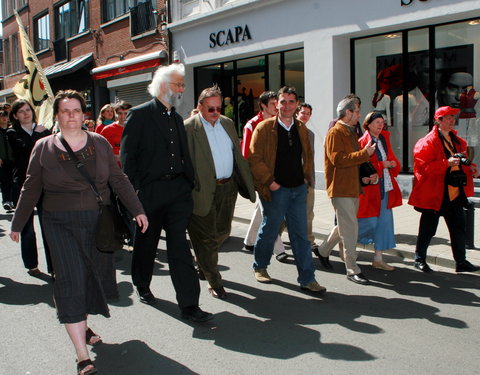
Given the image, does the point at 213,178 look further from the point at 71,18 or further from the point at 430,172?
the point at 71,18

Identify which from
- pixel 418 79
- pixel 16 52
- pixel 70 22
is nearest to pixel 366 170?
pixel 418 79

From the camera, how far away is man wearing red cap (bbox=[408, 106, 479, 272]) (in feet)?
18.4

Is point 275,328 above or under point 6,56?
under

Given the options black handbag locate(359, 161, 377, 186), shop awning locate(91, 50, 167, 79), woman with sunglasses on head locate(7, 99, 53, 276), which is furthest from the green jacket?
shop awning locate(91, 50, 167, 79)

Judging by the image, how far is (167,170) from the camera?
434 centimetres

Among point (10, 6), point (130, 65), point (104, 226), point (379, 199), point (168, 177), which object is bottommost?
point (379, 199)

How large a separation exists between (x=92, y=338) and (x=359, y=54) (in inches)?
394

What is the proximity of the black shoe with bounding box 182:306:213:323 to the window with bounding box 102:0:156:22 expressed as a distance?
15.0 metres

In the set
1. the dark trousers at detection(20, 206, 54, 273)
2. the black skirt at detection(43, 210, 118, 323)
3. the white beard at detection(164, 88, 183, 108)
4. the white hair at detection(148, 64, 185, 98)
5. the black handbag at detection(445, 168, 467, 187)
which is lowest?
the dark trousers at detection(20, 206, 54, 273)

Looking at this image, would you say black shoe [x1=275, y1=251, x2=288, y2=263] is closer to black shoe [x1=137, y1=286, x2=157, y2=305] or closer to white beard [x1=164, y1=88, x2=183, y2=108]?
black shoe [x1=137, y1=286, x2=157, y2=305]

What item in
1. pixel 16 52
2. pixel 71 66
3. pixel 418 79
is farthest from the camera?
pixel 16 52

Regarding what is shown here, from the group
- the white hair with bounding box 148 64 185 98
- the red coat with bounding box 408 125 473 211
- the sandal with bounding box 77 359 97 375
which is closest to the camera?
the sandal with bounding box 77 359 97 375

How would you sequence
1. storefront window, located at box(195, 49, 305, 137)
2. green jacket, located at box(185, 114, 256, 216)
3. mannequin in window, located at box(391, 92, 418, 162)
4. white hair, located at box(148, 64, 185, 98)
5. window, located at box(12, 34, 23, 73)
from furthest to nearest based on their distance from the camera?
window, located at box(12, 34, 23, 73), storefront window, located at box(195, 49, 305, 137), mannequin in window, located at box(391, 92, 418, 162), green jacket, located at box(185, 114, 256, 216), white hair, located at box(148, 64, 185, 98)

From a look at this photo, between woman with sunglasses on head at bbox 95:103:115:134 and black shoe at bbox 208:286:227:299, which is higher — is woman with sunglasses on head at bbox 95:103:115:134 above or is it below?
above
